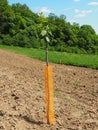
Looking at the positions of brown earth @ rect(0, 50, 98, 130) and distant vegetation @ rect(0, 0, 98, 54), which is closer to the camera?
brown earth @ rect(0, 50, 98, 130)

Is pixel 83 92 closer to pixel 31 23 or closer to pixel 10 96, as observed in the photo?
pixel 10 96

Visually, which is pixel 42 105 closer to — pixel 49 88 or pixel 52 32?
pixel 49 88

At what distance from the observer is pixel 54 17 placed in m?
44.8

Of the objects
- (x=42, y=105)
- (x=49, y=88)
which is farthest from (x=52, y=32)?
(x=49, y=88)

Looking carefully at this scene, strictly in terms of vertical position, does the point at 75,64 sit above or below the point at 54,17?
below

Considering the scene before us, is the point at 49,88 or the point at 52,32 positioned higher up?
the point at 52,32

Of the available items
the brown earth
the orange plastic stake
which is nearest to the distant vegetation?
the brown earth

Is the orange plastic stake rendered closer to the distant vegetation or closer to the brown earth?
the brown earth

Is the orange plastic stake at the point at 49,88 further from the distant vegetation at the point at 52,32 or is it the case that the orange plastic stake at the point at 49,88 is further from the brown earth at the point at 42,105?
the distant vegetation at the point at 52,32

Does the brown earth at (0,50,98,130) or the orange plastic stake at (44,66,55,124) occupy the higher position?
the orange plastic stake at (44,66,55,124)

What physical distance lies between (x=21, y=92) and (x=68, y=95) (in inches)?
39.1

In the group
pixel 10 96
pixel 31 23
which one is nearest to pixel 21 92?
pixel 10 96

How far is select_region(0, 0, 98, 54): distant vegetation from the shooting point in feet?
128

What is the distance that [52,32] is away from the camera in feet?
134
